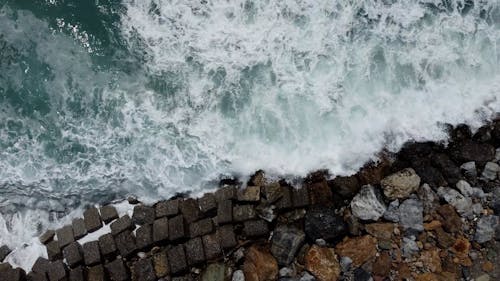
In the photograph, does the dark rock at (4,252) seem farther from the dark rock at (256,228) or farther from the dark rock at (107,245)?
the dark rock at (256,228)

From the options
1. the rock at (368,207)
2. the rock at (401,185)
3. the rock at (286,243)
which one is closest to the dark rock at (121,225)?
the rock at (286,243)

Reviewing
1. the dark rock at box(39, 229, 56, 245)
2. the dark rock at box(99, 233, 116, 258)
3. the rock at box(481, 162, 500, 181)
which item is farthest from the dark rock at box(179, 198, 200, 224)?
the rock at box(481, 162, 500, 181)

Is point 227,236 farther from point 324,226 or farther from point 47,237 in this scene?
point 47,237

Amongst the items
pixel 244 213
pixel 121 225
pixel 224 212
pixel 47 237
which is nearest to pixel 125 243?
pixel 121 225

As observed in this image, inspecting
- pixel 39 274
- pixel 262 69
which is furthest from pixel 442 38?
pixel 39 274

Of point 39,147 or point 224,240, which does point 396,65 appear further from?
point 39,147
